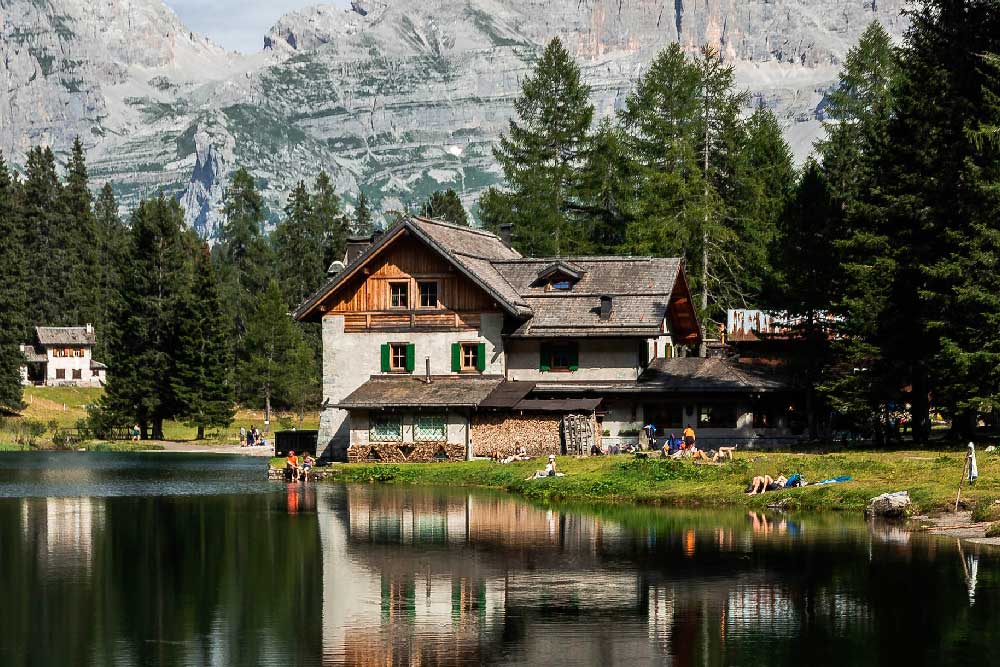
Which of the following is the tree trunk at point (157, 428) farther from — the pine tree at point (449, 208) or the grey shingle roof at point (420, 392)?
the pine tree at point (449, 208)

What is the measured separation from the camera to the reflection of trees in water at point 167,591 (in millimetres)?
23969

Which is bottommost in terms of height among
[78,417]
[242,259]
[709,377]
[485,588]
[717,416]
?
[485,588]

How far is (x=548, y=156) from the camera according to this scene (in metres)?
102

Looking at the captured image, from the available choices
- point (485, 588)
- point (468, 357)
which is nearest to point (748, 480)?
point (485, 588)

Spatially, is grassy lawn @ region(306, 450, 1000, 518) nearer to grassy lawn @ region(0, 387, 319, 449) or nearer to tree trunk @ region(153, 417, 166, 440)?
grassy lawn @ region(0, 387, 319, 449)

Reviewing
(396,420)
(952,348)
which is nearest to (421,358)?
(396,420)

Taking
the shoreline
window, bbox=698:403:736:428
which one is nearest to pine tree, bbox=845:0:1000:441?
the shoreline

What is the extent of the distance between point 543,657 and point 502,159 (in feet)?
269

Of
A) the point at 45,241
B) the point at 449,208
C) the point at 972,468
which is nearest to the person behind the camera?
the point at 972,468

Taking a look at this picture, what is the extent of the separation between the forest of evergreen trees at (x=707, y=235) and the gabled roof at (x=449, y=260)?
14.5 meters

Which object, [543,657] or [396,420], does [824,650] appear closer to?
[543,657]

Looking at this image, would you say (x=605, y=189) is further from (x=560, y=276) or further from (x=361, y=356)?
(x=361, y=356)

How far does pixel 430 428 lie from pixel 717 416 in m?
14.4

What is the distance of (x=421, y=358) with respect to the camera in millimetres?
69188
